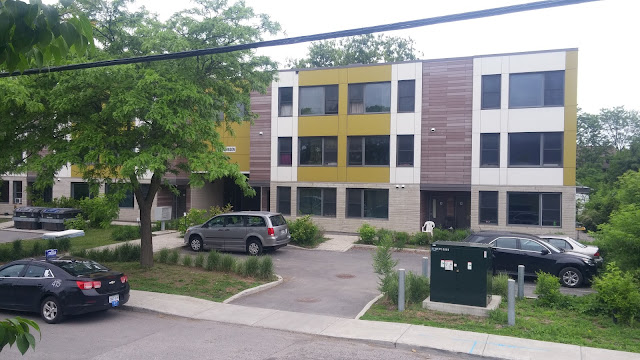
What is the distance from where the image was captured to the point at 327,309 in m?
12.3

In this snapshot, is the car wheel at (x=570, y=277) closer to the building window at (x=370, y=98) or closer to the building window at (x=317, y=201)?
the building window at (x=370, y=98)

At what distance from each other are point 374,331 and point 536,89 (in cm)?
1857

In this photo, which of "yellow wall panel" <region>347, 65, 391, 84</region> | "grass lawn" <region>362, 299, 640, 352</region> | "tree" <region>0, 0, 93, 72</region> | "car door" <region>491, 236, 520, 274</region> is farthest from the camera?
"yellow wall panel" <region>347, 65, 391, 84</region>

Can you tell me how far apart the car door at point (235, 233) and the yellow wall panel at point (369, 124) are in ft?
31.2

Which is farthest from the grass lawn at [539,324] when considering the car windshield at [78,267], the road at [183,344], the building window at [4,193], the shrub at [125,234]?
the building window at [4,193]

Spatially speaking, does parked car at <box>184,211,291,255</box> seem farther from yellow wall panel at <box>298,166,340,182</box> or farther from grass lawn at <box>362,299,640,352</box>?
grass lawn at <box>362,299,640,352</box>

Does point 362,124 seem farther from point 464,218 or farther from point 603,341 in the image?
point 603,341

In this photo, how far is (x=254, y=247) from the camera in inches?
802

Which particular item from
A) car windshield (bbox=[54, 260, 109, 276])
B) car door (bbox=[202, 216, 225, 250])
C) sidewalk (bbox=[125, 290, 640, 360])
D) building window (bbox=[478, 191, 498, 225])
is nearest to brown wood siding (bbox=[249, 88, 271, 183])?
car door (bbox=[202, 216, 225, 250])

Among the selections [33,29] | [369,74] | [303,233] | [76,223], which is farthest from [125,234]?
[33,29]

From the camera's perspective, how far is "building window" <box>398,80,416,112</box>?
2645 centimetres

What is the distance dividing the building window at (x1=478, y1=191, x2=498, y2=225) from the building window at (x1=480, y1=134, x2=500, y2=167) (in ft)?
4.98

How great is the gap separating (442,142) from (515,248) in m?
10.7

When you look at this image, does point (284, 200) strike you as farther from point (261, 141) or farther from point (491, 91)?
point (491, 91)
